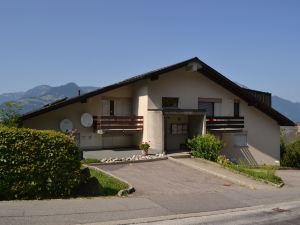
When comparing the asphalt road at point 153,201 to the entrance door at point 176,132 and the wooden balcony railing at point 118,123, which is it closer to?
the wooden balcony railing at point 118,123

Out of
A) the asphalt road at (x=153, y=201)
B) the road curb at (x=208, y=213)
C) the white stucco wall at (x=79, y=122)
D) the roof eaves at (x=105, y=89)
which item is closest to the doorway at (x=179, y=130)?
the white stucco wall at (x=79, y=122)

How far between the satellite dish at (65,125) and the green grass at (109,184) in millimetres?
7654

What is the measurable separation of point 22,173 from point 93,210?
2.17 m

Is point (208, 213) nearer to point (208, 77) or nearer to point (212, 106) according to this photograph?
point (208, 77)

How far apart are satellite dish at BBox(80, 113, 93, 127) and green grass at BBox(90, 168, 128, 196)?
801 cm

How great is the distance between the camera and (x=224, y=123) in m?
28.3

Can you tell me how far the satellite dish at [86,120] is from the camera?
79.3 ft

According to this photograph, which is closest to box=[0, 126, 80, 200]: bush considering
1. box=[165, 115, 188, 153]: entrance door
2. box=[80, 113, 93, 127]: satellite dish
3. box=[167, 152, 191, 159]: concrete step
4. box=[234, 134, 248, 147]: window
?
box=[167, 152, 191, 159]: concrete step

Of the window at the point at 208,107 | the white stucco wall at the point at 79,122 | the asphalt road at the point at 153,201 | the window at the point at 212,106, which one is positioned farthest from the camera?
the window at the point at 212,106

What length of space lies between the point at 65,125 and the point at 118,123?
10.2ft

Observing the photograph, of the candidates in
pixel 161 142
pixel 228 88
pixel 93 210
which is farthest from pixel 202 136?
pixel 93 210

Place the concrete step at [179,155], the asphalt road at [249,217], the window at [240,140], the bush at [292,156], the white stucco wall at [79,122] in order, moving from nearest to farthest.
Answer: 1. the asphalt road at [249,217]
2. the concrete step at [179,155]
3. the white stucco wall at [79,122]
4. the window at [240,140]
5. the bush at [292,156]

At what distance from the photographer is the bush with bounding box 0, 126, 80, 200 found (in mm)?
10734

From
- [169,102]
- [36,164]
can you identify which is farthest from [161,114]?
[36,164]
